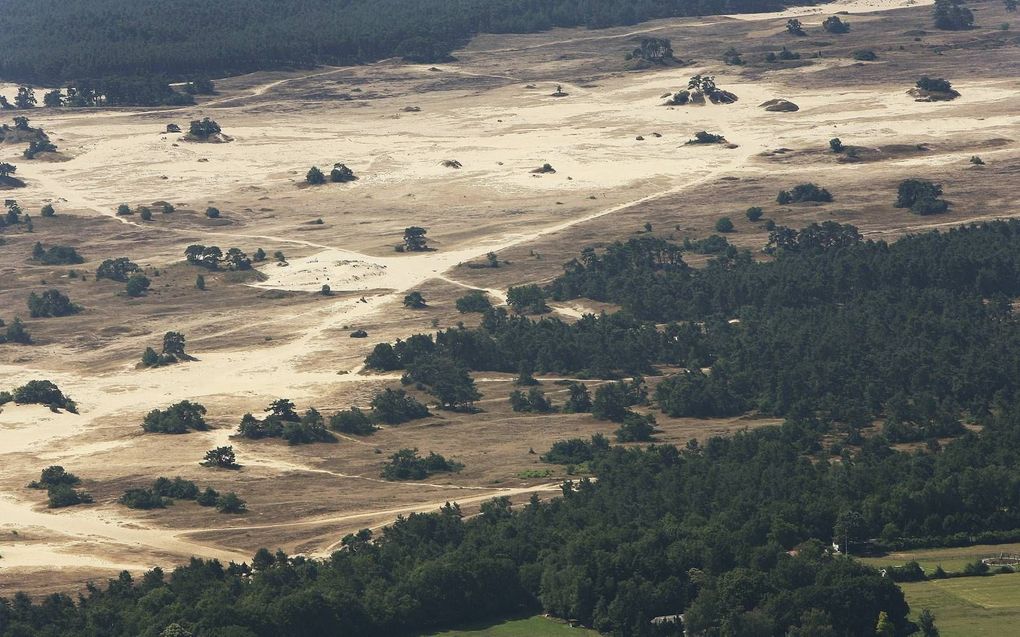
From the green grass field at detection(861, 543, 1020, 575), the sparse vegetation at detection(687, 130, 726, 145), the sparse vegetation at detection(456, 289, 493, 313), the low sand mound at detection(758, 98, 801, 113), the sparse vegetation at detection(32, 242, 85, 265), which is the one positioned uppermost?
the low sand mound at detection(758, 98, 801, 113)

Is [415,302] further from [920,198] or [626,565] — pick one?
[626,565]

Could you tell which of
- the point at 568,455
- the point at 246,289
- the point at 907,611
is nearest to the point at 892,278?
the point at 568,455

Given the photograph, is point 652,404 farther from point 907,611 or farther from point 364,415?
point 907,611

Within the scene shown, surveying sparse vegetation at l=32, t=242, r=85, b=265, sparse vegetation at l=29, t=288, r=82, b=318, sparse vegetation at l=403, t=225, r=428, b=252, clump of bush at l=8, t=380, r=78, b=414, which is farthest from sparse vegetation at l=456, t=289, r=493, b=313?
sparse vegetation at l=32, t=242, r=85, b=265

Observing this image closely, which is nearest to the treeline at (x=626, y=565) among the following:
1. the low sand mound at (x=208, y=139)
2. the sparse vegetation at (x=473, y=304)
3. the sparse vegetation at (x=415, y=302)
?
the sparse vegetation at (x=473, y=304)

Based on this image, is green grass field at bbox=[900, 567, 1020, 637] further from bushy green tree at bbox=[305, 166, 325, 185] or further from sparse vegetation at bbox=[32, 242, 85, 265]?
bushy green tree at bbox=[305, 166, 325, 185]

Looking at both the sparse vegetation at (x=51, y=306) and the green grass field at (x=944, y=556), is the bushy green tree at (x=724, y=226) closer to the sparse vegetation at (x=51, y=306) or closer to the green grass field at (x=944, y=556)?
the sparse vegetation at (x=51, y=306)
